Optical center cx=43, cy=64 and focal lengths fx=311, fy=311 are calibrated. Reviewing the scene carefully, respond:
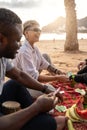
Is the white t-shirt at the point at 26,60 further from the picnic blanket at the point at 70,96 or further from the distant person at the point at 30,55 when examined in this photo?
the picnic blanket at the point at 70,96

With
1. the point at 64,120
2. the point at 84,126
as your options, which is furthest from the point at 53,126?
the point at 84,126

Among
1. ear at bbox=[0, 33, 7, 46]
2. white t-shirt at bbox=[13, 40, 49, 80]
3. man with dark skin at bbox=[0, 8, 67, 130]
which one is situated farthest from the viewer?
white t-shirt at bbox=[13, 40, 49, 80]

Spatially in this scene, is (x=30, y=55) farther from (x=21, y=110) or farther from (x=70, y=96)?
(x=21, y=110)

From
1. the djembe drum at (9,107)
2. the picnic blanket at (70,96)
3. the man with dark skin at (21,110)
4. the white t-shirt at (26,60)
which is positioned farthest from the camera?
the white t-shirt at (26,60)

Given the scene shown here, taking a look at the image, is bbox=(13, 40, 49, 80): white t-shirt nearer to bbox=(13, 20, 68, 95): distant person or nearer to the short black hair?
bbox=(13, 20, 68, 95): distant person

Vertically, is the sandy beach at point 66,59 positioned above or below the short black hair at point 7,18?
below

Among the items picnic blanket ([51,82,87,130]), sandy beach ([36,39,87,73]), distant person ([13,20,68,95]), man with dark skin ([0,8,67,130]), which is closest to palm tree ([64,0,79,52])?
sandy beach ([36,39,87,73])

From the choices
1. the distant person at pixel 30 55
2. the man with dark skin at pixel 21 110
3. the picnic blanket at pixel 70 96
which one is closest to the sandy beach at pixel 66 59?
the picnic blanket at pixel 70 96

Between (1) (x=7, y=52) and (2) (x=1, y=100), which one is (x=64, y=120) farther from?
(1) (x=7, y=52)

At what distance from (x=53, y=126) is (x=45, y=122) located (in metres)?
0.12

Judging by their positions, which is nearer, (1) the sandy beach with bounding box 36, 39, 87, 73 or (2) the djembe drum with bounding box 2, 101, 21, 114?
(2) the djembe drum with bounding box 2, 101, 21, 114

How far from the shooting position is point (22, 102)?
142 inches

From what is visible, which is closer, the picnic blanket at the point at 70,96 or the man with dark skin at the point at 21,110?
the man with dark skin at the point at 21,110

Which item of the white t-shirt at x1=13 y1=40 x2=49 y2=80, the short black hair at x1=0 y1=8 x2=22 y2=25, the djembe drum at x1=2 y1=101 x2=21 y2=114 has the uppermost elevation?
the short black hair at x1=0 y1=8 x2=22 y2=25
